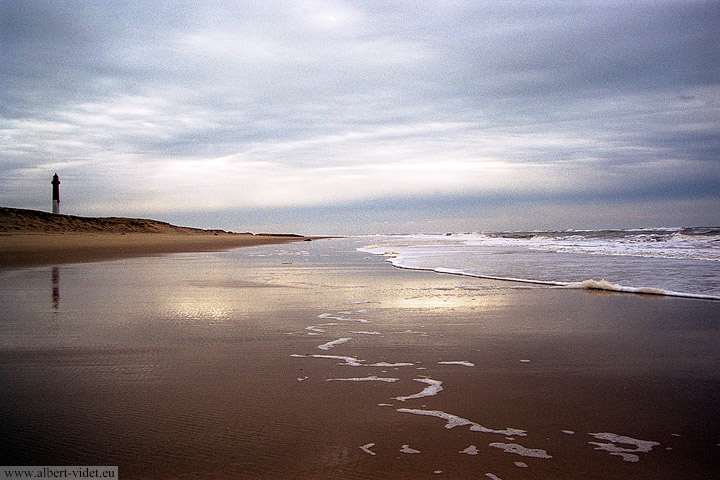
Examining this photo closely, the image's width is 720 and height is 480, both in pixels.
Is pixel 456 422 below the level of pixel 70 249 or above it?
below

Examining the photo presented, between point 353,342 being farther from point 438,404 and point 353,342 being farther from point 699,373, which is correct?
point 699,373

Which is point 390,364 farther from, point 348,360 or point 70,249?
point 70,249

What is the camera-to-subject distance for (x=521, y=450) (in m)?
2.55

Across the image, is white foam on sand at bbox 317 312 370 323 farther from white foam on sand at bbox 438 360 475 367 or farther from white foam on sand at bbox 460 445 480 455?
white foam on sand at bbox 460 445 480 455

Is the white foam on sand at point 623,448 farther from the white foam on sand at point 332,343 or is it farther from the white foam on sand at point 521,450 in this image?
the white foam on sand at point 332,343

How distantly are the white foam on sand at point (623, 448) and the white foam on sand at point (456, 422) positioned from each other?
1.26 feet

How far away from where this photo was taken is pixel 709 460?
2.43 m

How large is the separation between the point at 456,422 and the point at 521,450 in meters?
0.44

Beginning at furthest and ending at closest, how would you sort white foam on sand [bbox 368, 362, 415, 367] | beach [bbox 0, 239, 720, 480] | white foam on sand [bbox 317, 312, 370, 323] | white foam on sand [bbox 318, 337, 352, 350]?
1. white foam on sand [bbox 317, 312, 370, 323]
2. white foam on sand [bbox 318, 337, 352, 350]
3. white foam on sand [bbox 368, 362, 415, 367]
4. beach [bbox 0, 239, 720, 480]

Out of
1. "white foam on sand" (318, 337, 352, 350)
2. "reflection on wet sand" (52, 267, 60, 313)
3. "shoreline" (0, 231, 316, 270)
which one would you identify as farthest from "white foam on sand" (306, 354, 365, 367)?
"shoreline" (0, 231, 316, 270)

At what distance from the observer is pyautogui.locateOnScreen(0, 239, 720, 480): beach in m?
2.48

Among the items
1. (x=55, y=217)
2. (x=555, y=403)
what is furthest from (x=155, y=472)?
(x=55, y=217)

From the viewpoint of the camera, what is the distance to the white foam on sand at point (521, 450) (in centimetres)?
250

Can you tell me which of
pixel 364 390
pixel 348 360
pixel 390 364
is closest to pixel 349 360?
pixel 348 360
